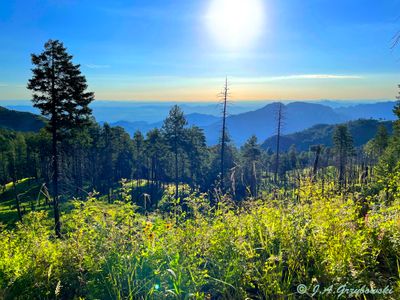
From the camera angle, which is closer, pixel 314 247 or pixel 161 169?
pixel 314 247

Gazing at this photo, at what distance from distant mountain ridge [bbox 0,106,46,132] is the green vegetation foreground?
7060 inches

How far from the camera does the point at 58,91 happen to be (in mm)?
22516

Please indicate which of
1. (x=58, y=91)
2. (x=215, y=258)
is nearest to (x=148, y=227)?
(x=215, y=258)

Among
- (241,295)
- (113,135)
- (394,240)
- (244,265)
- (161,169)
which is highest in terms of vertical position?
(394,240)

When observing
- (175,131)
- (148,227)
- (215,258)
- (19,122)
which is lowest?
(19,122)

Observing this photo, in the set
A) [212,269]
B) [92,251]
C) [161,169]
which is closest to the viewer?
[212,269]

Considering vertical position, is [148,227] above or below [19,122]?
above

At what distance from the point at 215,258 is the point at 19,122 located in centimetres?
19527

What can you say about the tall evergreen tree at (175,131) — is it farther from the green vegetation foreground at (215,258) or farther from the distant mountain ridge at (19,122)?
the distant mountain ridge at (19,122)

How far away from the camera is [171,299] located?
10.2 ft

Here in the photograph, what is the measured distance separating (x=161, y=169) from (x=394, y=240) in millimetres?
73909

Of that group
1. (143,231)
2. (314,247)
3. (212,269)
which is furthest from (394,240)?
(143,231)

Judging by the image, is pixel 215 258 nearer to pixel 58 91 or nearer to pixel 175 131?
pixel 58 91

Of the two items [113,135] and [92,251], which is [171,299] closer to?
[92,251]
